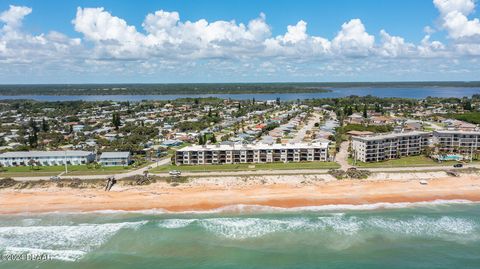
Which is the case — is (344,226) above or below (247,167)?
below

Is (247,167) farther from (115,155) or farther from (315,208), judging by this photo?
(115,155)

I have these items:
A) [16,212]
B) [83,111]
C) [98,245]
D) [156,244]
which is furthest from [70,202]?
[83,111]

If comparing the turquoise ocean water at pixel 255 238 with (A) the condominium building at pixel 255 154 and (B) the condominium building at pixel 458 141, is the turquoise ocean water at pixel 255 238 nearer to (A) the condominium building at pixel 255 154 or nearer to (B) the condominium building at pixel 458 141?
(A) the condominium building at pixel 255 154

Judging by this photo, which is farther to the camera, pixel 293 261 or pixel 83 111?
pixel 83 111

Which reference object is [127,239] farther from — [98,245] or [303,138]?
[303,138]

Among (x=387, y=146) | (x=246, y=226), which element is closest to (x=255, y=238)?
(x=246, y=226)

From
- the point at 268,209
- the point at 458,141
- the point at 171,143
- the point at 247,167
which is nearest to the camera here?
the point at 268,209
